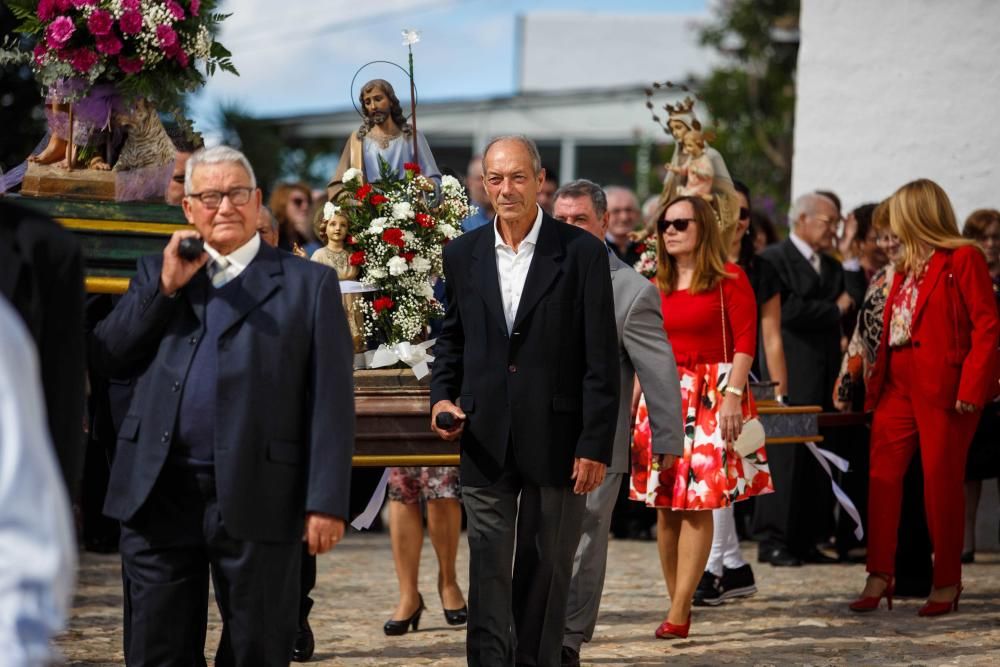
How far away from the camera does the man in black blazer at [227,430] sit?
190 inches

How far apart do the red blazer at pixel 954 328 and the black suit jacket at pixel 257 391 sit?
462 cm

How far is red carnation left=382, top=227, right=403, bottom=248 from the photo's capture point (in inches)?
284

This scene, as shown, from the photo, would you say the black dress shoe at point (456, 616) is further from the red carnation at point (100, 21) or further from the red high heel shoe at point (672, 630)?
the red carnation at point (100, 21)

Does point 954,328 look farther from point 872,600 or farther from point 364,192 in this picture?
point 364,192

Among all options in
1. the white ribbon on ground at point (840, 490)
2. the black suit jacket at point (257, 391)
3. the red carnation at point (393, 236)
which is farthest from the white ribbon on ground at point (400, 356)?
the white ribbon on ground at point (840, 490)

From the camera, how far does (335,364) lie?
4.91 metres

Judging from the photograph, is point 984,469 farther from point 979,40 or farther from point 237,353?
point 237,353

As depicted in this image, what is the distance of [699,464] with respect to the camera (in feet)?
26.2

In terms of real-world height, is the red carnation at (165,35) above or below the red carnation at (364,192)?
above

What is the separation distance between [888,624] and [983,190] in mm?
4735

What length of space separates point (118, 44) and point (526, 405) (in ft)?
7.36

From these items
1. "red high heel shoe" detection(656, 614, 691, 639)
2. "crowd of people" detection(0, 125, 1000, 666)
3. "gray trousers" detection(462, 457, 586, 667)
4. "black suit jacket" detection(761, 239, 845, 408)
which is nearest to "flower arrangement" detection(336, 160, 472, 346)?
"crowd of people" detection(0, 125, 1000, 666)

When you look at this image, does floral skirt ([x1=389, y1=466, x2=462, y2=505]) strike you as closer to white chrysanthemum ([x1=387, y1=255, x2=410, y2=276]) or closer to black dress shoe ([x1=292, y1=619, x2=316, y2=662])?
black dress shoe ([x1=292, y1=619, x2=316, y2=662])

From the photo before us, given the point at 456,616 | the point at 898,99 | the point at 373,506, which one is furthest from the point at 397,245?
the point at 898,99
